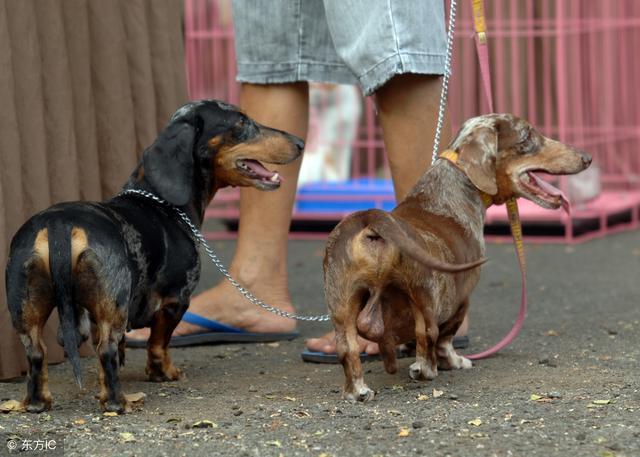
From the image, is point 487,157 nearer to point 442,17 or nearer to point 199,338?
point 442,17

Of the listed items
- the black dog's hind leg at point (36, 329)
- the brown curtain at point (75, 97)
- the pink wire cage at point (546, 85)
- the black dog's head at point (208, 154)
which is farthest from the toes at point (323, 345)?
the pink wire cage at point (546, 85)

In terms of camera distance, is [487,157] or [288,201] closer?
[487,157]

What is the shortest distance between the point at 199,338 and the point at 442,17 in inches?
58.7

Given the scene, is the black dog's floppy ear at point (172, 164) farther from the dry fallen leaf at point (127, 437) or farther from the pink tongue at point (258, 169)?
the dry fallen leaf at point (127, 437)

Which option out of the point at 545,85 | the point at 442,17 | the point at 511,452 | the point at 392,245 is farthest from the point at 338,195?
the point at 511,452

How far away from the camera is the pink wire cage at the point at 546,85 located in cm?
746

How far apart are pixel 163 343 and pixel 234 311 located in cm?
70

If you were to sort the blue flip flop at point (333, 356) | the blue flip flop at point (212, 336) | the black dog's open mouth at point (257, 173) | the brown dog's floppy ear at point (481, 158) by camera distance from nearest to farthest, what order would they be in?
1. the brown dog's floppy ear at point (481, 158)
2. the black dog's open mouth at point (257, 173)
3. the blue flip flop at point (333, 356)
4. the blue flip flop at point (212, 336)

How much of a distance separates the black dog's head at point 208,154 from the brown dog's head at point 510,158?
0.58 m

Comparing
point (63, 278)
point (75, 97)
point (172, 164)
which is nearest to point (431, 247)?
point (172, 164)

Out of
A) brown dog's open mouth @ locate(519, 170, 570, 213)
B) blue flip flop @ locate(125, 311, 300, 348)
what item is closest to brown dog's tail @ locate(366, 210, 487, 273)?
brown dog's open mouth @ locate(519, 170, 570, 213)

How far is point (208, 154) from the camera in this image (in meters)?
3.77

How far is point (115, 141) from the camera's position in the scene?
14.4 feet

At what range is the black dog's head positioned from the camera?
3641 mm
